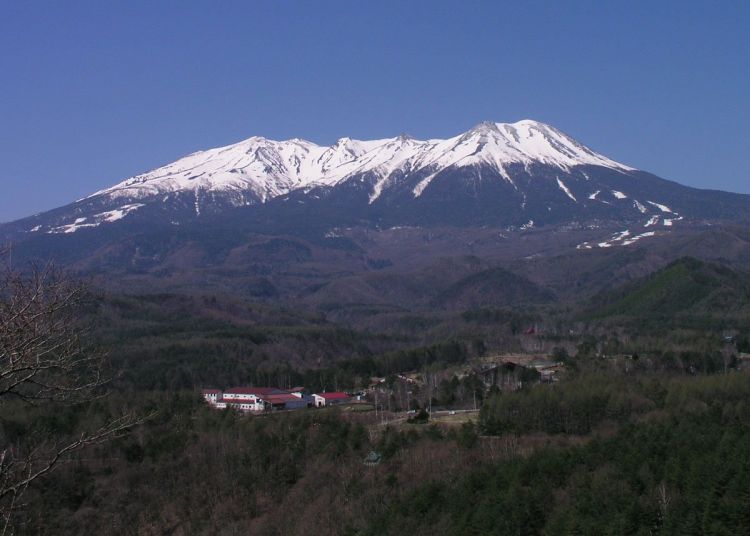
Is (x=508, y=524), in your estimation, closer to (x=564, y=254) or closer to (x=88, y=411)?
(x=88, y=411)

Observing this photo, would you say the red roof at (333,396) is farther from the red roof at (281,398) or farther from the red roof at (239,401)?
the red roof at (239,401)

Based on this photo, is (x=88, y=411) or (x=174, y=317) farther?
(x=174, y=317)

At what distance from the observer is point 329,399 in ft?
189

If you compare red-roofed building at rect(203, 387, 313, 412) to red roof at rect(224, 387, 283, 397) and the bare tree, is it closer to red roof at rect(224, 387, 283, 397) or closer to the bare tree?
red roof at rect(224, 387, 283, 397)

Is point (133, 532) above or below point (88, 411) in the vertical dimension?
below

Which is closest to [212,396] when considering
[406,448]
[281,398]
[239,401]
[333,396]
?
[239,401]

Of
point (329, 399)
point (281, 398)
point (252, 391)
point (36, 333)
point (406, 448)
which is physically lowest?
point (329, 399)

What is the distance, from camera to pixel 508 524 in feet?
86.1

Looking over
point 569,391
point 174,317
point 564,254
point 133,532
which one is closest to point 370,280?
point 564,254

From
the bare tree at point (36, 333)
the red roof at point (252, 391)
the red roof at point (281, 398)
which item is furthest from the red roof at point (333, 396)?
the bare tree at point (36, 333)

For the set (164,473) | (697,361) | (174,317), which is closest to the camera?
(164,473)

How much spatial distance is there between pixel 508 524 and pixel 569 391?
20435 mm

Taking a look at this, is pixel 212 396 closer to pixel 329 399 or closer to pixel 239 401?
pixel 239 401

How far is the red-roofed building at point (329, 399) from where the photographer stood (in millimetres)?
57219
